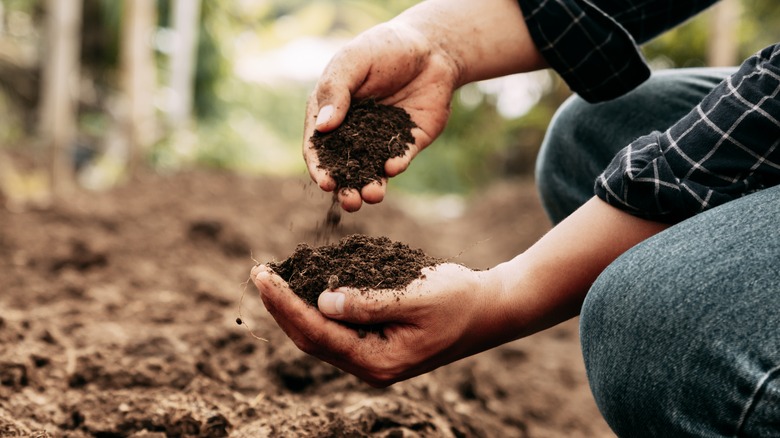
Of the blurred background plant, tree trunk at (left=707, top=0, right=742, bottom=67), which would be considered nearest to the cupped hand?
the blurred background plant

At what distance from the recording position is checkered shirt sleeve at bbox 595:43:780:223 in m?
1.12

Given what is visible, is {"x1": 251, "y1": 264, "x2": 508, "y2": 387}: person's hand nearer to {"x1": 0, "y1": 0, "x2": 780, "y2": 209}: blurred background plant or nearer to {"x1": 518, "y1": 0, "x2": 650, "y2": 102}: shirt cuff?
{"x1": 518, "y1": 0, "x2": 650, "y2": 102}: shirt cuff

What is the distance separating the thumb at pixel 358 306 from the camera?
113 cm

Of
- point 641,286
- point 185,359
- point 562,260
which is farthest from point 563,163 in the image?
point 185,359

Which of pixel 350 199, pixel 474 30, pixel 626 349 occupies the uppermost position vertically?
pixel 474 30

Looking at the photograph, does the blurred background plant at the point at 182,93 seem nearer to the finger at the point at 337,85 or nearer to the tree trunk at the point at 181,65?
the tree trunk at the point at 181,65

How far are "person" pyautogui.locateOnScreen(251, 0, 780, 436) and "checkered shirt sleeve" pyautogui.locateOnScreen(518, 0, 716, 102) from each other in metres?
0.33

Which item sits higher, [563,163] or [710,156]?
[710,156]

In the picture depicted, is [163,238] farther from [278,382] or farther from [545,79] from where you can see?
[545,79]

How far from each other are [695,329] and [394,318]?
46 centimetres

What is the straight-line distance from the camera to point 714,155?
44.9 inches

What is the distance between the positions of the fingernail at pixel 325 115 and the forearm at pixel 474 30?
0.31 meters

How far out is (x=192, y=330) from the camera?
2.04 metres

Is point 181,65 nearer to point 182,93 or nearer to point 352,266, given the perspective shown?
point 182,93
